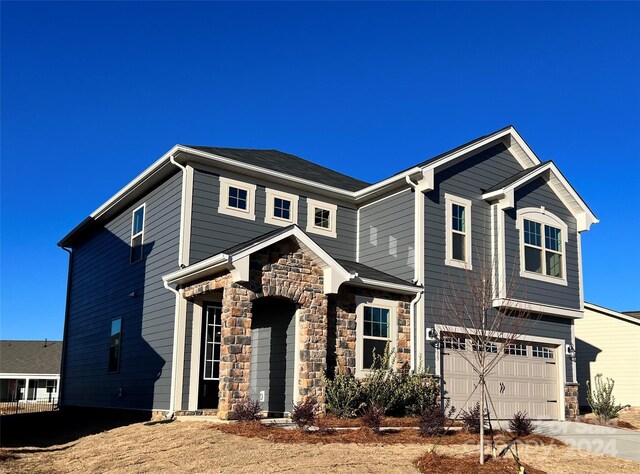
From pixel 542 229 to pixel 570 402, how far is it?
195 inches

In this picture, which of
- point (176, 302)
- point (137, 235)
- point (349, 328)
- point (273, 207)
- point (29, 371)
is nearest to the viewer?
point (176, 302)

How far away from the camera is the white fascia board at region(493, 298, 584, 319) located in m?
17.1

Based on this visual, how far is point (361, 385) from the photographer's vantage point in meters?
14.9

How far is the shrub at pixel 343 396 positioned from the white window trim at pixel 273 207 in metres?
4.49

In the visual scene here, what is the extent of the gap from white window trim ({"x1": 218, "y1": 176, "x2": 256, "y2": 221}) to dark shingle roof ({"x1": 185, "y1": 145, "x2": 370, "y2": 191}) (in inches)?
22.7

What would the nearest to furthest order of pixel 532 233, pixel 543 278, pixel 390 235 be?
pixel 390 235, pixel 543 278, pixel 532 233

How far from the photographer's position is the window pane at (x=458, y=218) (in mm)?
17500

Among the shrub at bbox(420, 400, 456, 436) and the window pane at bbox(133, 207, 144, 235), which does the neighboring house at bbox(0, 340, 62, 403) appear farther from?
the shrub at bbox(420, 400, 456, 436)

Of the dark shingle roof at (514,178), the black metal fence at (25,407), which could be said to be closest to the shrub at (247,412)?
the dark shingle roof at (514,178)

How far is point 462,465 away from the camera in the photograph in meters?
10.2

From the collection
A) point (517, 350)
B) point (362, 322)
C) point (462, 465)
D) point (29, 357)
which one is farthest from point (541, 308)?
point (29, 357)

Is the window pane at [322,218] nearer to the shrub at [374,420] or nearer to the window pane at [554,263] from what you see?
the window pane at [554,263]

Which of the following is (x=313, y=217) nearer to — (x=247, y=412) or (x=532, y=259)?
(x=532, y=259)

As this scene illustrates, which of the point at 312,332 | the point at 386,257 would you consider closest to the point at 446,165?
the point at 386,257
